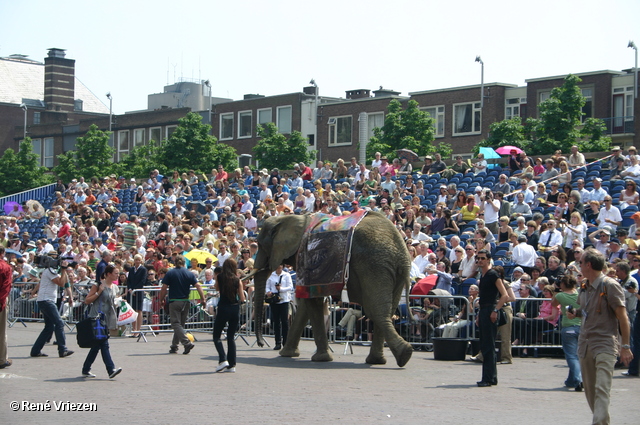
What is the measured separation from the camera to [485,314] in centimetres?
A: 1288

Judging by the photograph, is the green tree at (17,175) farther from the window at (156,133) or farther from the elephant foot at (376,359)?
the elephant foot at (376,359)

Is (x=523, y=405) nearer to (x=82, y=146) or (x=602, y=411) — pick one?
(x=602, y=411)

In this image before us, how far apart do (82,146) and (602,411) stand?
59498 millimetres

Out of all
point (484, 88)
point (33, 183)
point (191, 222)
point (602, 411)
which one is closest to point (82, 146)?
point (33, 183)

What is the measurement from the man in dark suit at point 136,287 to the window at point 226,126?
48.5 meters

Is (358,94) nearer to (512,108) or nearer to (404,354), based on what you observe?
(512,108)

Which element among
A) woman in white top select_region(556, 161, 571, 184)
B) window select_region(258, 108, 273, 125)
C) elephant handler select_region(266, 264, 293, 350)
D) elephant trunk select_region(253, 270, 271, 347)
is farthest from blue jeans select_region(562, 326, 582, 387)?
window select_region(258, 108, 273, 125)

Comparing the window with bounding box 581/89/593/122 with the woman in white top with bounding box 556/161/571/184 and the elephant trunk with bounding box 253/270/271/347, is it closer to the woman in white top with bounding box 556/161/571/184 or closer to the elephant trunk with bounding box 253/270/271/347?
the woman in white top with bounding box 556/161/571/184

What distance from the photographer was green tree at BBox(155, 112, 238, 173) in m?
57.0

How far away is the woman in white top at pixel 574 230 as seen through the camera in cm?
1922

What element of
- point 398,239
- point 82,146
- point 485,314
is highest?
point 82,146

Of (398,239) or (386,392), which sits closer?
(386,392)

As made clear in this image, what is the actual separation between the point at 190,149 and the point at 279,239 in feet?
137

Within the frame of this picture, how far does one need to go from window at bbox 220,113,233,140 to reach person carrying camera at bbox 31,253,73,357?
53.3 metres
